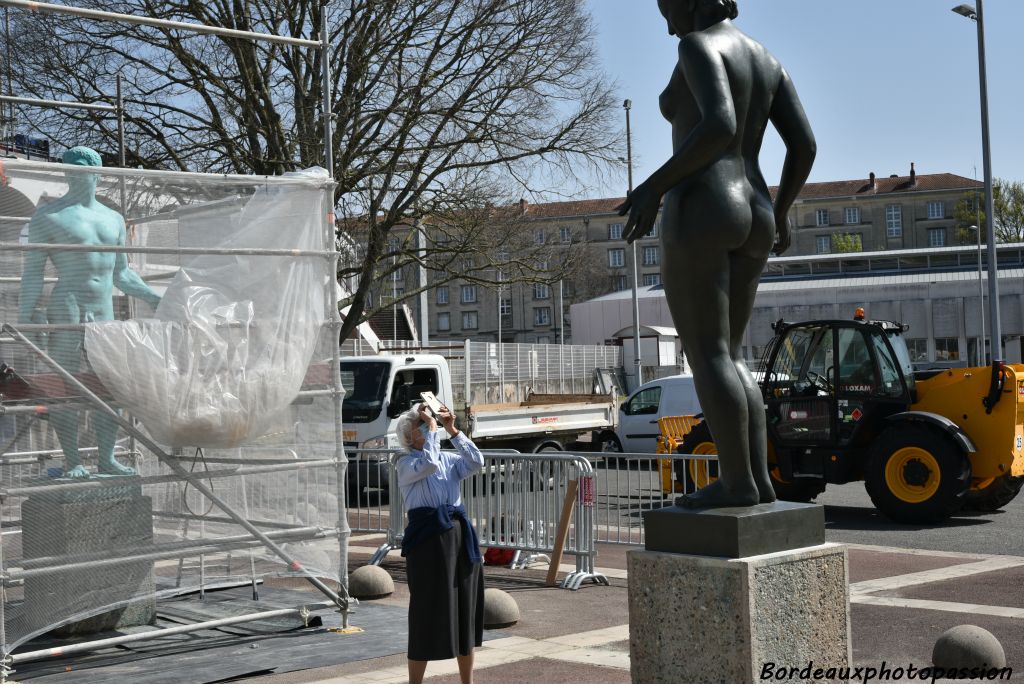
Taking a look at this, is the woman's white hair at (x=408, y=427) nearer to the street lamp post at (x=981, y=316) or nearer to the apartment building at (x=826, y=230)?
the street lamp post at (x=981, y=316)

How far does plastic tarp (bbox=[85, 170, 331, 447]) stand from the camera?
8.02m

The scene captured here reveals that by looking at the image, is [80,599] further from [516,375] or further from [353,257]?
[516,375]

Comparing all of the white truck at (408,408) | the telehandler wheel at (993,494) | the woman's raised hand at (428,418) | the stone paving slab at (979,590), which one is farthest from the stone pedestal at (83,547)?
the telehandler wheel at (993,494)

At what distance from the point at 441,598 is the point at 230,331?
269cm

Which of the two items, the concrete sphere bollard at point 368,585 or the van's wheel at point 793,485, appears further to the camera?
the van's wheel at point 793,485

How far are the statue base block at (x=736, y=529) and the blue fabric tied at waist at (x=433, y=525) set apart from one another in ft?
5.86

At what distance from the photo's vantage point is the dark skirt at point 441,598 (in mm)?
6684

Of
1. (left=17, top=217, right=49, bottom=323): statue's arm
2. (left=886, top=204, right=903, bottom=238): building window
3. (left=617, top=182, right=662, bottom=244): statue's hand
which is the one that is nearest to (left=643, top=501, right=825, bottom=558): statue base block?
(left=617, top=182, right=662, bottom=244): statue's hand

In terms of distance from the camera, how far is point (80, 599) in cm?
812

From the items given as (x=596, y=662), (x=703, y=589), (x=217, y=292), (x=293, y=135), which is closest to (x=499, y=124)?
(x=293, y=135)

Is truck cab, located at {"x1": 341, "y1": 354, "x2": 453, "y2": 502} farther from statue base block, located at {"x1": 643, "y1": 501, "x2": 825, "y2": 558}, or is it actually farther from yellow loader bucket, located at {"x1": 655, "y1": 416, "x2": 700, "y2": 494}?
statue base block, located at {"x1": 643, "y1": 501, "x2": 825, "y2": 558}

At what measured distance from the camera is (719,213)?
201 inches

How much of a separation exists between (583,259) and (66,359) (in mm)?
18528

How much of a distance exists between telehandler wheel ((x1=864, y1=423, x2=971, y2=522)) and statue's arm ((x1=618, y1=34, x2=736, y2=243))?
33.7 ft
